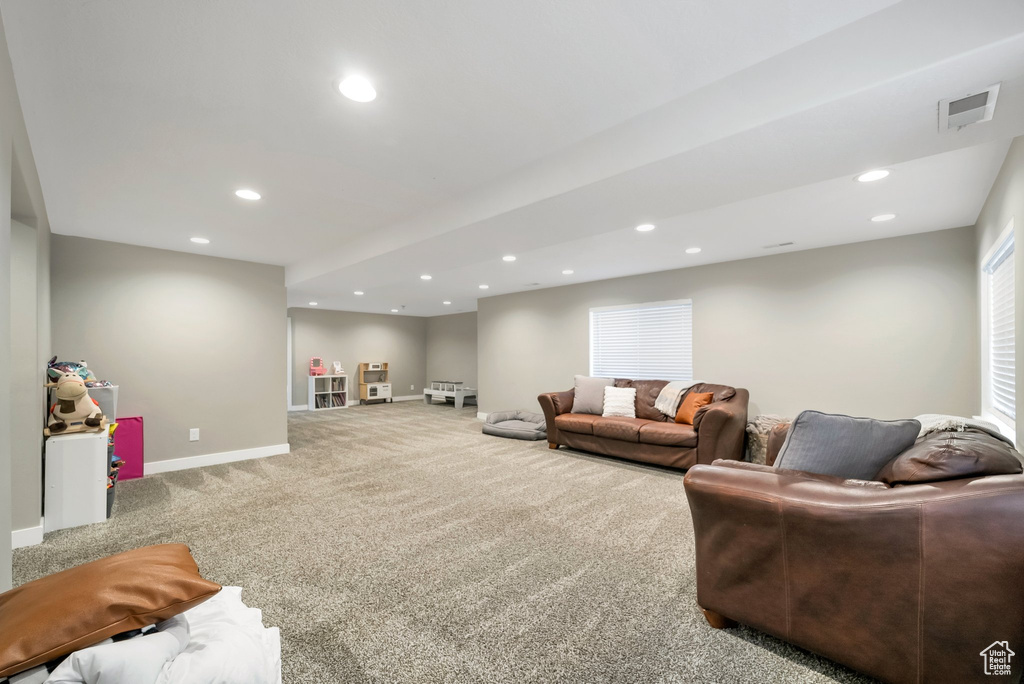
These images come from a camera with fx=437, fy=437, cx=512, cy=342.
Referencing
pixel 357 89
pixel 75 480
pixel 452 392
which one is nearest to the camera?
pixel 357 89

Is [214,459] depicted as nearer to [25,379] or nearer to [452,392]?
[25,379]

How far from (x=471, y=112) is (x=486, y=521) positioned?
8.43 ft

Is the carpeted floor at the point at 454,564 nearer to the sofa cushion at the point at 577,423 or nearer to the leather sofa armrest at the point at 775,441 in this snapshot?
the sofa cushion at the point at 577,423

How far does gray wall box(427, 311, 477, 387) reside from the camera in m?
10.8

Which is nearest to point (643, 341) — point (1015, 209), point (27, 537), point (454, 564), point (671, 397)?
point (671, 397)

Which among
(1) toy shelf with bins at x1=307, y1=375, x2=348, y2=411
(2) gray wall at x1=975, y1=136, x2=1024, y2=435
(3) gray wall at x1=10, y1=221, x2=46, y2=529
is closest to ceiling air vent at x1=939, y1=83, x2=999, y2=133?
(2) gray wall at x1=975, y1=136, x2=1024, y2=435

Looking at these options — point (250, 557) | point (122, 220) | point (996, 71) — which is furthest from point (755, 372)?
point (122, 220)

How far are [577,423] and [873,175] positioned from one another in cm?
360

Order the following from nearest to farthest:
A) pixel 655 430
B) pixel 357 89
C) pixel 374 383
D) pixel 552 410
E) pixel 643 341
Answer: pixel 357 89 < pixel 655 430 < pixel 552 410 < pixel 643 341 < pixel 374 383

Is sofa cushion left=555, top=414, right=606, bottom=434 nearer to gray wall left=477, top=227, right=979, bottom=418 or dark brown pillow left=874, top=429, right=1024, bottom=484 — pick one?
gray wall left=477, top=227, right=979, bottom=418

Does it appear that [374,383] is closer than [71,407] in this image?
No

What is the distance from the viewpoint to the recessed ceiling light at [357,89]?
174cm

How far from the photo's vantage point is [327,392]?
392 inches

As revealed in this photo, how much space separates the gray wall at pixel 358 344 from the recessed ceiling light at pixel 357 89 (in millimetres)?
8884
